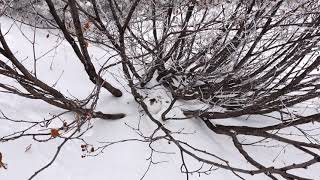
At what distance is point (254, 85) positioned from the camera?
8.14 feet

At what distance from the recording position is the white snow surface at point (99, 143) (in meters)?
1.98

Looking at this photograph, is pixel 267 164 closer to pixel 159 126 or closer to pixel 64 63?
pixel 159 126

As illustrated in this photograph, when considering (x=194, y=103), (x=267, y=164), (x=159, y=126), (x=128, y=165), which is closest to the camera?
(x=128, y=165)

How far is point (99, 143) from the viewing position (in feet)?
7.23

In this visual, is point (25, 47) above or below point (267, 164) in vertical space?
above

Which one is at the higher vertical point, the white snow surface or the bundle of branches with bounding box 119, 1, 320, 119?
the bundle of branches with bounding box 119, 1, 320, 119

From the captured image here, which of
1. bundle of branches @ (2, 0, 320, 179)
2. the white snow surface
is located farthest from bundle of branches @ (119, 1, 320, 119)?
the white snow surface

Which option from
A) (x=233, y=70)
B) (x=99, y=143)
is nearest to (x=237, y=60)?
(x=233, y=70)

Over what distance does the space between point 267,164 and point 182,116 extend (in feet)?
1.97

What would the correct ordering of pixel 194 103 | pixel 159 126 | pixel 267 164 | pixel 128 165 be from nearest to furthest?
pixel 128 165, pixel 159 126, pixel 267 164, pixel 194 103

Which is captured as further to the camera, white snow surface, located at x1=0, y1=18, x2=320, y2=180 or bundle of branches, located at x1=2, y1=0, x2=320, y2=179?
bundle of branches, located at x1=2, y1=0, x2=320, y2=179

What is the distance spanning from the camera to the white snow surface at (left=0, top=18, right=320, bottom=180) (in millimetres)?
1982

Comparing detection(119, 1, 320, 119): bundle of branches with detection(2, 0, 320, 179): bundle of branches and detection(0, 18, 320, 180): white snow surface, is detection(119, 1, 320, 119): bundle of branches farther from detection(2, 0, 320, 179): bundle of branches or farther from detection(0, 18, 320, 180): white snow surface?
detection(0, 18, 320, 180): white snow surface

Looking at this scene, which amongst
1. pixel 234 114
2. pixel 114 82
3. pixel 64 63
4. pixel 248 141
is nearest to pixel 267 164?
pixel 248 141
